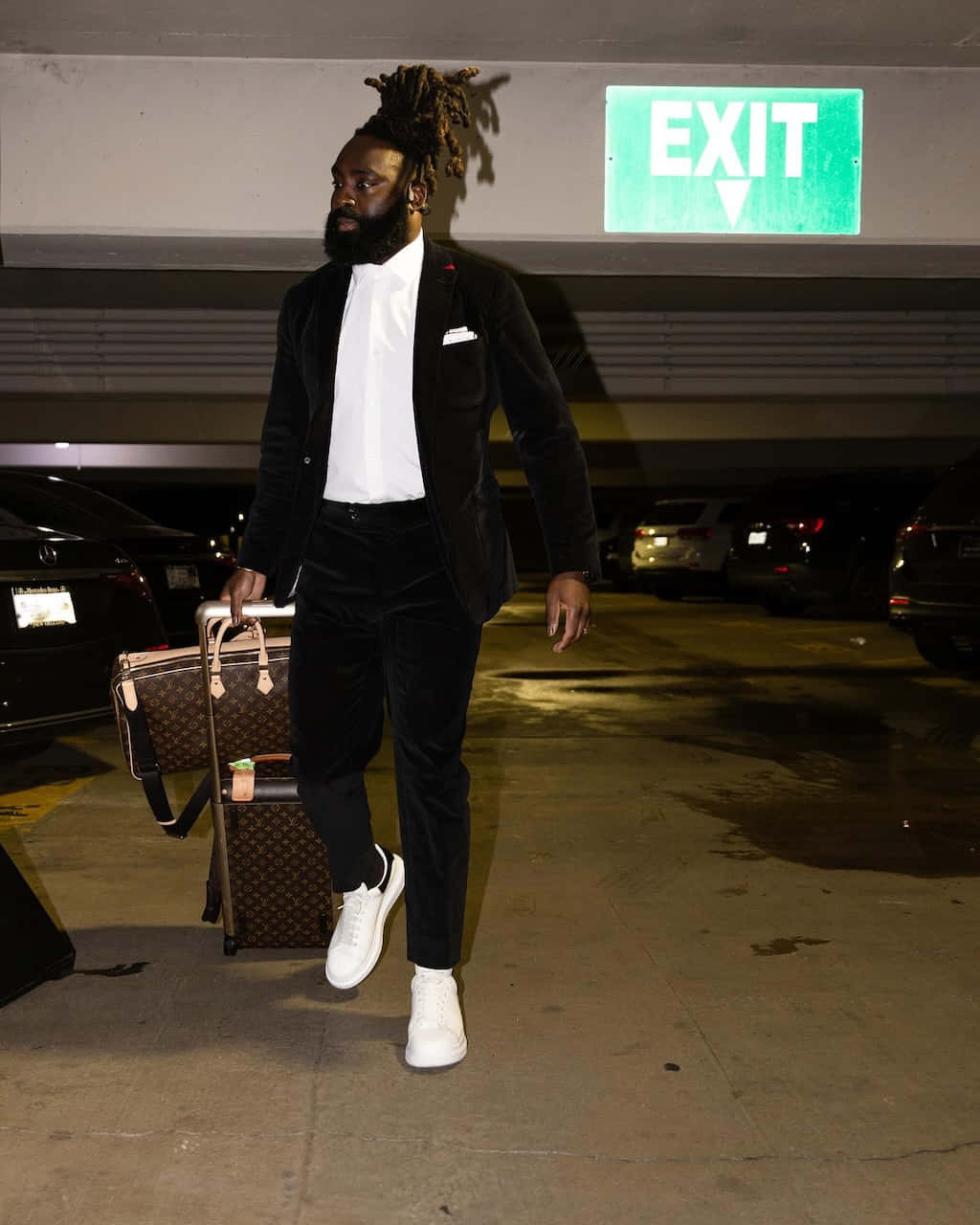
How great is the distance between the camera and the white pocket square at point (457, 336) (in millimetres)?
2932

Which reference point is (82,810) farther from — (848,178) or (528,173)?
(848,178)

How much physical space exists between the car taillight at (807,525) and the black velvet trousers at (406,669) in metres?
13.1

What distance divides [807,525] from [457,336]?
43.5 feet

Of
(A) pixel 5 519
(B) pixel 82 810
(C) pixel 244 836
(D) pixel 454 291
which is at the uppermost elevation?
(D) pixel 454 291

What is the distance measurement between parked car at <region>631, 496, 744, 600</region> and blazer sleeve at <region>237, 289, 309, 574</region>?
53.9 ft

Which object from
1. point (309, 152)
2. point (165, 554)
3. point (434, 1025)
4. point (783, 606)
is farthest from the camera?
point (783, 606)

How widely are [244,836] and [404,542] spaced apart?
1.07 meters

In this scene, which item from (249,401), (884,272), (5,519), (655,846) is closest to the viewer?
(655,846)

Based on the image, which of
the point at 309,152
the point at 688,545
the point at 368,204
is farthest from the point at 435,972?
the point at 688,545

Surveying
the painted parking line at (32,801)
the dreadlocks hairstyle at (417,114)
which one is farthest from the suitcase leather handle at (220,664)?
the painted parking line at (32,801)

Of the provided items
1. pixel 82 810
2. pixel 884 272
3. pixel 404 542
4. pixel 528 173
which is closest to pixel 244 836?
pixel 404 542

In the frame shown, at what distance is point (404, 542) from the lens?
2.94 metres

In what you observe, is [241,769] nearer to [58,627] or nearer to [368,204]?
[368,204]

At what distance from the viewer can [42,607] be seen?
5770mm
